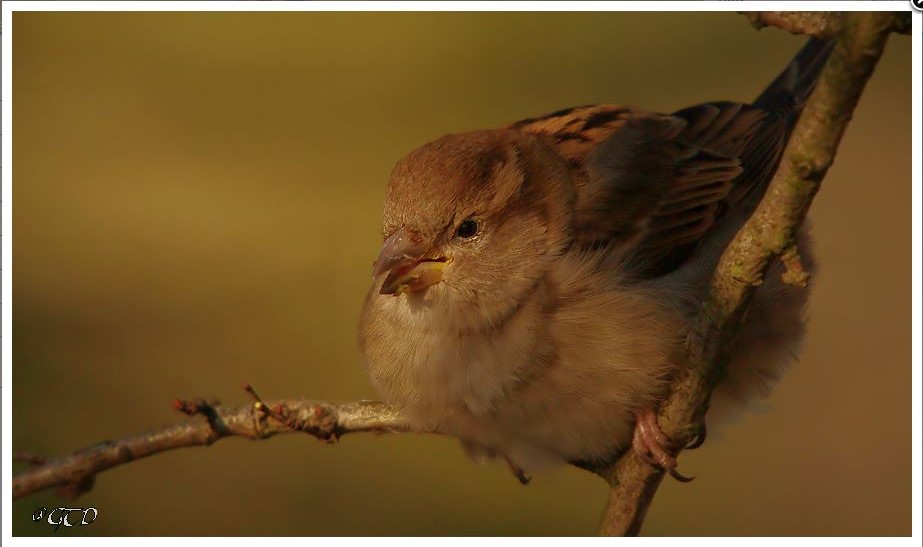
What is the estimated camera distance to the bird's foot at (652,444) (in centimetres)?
269

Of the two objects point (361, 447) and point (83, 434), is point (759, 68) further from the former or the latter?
point (83, 434)

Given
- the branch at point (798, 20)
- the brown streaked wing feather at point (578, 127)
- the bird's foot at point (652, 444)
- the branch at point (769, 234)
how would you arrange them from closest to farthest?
the branch at point (769, 234) → the branch at point (798, 20) → the bird's foot at point (652, 444) → the brown streaked wing feather at point (578, 127)

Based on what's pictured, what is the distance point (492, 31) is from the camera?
247 inches

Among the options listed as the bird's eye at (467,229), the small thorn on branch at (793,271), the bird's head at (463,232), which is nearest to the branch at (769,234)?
the small thorn on branch at (793,271)

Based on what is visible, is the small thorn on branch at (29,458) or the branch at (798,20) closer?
the branch at (798,20)

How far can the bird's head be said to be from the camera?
2.88m

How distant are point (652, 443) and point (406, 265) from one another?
2.68 ft

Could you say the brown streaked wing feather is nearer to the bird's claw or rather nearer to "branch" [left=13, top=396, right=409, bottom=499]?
the bird's claw

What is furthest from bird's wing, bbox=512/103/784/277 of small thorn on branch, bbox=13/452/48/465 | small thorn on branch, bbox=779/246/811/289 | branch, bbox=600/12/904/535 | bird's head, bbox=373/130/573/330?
small thorn on branch, bbox=13/452/48/465

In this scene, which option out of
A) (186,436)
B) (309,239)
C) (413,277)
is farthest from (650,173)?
(309,239)

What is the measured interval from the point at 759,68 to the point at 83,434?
4.19 metres

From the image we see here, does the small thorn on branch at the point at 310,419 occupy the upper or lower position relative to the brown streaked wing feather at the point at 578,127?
lower

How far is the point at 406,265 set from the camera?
9.43 feet
